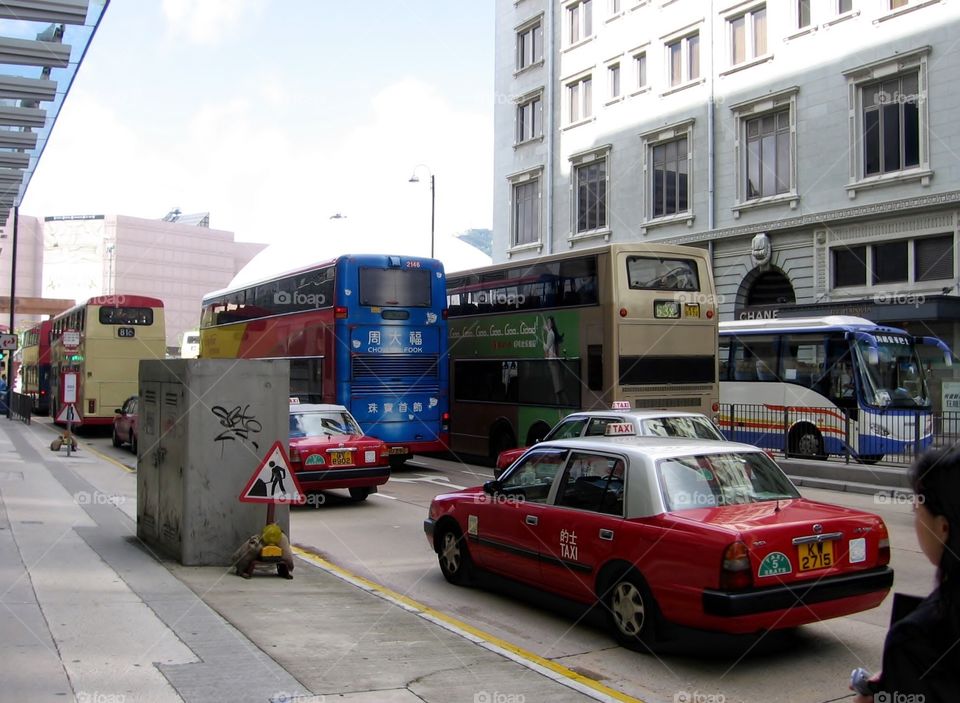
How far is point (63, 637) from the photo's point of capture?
606cm

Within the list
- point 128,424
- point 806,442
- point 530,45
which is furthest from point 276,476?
point 530,45

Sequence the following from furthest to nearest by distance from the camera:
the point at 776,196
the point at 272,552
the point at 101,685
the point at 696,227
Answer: the point at 696,227, the point at 776,196, the point at 272,552, the point at 101,685

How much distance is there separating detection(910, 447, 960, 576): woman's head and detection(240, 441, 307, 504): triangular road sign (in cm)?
696

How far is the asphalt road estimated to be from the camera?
586 centimetres

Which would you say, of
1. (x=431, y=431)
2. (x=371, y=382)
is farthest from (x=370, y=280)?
(x=431, y=431)

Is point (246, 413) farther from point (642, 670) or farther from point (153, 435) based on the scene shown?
point (642, 670)

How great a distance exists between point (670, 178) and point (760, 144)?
4.02m

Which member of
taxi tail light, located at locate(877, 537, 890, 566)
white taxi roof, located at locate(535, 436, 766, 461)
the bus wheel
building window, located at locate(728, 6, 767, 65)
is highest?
building window, located at locate(728, 6, 767, 65)

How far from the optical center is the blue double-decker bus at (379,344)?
18703 millimetres

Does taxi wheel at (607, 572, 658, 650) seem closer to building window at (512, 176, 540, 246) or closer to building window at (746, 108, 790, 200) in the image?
building window at (746, 108, 790, 200)

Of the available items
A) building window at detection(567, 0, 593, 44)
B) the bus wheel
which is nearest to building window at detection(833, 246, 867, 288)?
the bus wheel

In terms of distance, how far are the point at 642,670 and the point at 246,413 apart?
15.5 ft

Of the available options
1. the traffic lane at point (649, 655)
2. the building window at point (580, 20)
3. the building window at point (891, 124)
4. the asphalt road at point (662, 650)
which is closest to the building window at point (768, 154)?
the building window at point (891, 124)

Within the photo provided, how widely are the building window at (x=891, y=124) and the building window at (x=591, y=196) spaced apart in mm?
11611
